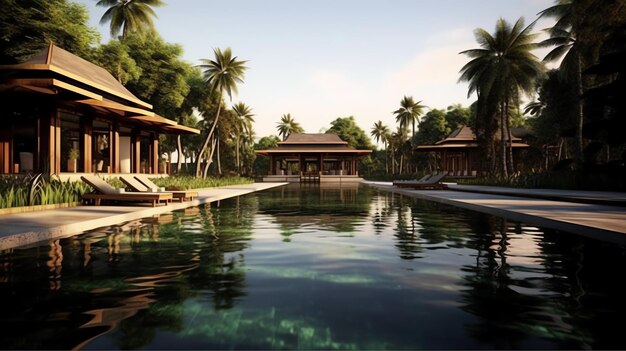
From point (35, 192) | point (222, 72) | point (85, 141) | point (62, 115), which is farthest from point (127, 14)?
point (35, 192)

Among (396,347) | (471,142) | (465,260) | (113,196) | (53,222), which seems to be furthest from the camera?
(471,142)

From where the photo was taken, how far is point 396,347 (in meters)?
2.79

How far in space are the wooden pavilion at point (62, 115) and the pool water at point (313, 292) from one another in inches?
399

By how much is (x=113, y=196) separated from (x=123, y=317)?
10.3 metres

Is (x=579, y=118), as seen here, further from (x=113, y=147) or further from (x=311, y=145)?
(x=311, y=145)

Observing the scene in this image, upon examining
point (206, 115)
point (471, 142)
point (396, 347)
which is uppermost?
point (206, 115)

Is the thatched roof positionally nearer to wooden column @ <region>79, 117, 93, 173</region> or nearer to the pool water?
wooden column @ <region>79, 117, 93, 173</region>

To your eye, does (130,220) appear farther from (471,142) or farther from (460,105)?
(460,105)

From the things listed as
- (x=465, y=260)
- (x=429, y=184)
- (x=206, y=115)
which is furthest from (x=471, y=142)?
(x=465, y=260)

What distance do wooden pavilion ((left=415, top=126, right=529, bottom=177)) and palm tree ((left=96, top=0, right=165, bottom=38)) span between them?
1101 inches

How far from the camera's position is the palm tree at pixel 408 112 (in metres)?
63.1

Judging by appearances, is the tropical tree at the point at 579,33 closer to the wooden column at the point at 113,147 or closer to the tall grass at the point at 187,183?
the tall grass at the point at 187,183

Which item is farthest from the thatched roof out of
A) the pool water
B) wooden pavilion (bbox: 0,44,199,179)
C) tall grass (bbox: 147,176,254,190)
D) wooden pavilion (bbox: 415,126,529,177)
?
the pool water

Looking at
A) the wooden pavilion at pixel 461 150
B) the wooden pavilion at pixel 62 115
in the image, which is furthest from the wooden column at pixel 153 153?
the wooden pavilion at pixel 461 150
